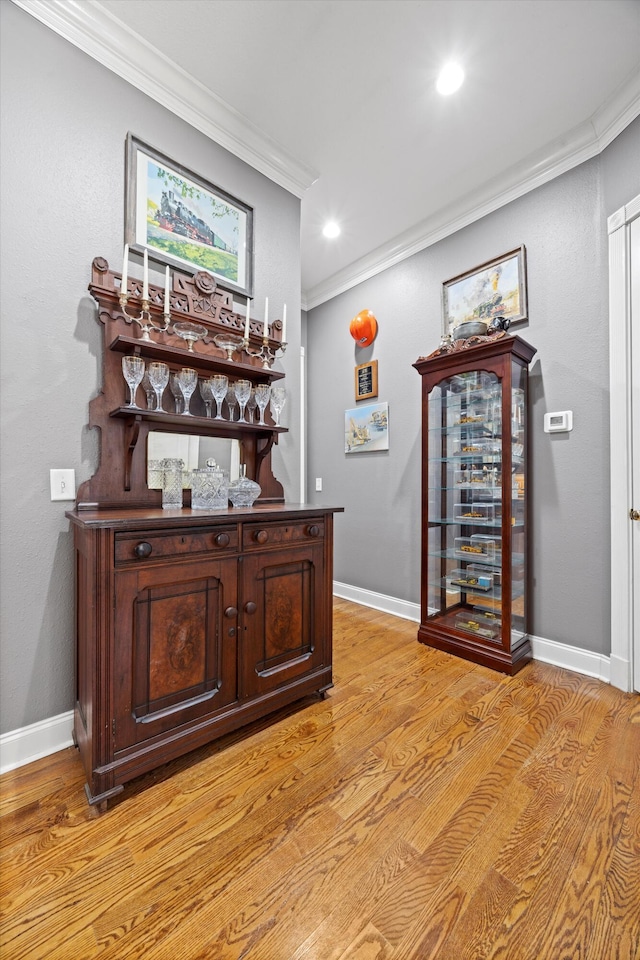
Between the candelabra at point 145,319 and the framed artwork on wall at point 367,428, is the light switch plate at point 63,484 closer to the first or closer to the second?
the candelabra at point 145,319

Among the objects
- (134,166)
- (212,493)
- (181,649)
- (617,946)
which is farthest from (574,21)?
(617,946)

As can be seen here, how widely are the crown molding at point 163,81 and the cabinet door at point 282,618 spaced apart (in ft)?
7.43

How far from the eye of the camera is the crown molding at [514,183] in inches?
81.4

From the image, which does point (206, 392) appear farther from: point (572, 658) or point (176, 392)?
point (572, 658)

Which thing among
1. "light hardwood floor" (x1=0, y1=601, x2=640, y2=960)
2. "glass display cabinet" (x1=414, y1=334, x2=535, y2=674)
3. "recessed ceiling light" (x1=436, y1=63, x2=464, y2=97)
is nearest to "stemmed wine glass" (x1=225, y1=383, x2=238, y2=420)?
"glass display cabinet" (x1=414, y1=334, x2=535, y2=674)

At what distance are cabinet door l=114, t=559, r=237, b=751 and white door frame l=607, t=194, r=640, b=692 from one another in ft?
6.46

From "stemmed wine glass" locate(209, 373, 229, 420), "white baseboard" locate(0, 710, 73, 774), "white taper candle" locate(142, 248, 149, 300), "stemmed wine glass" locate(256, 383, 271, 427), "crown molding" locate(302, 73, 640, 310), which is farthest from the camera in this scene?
"stemmed wine glass" locate(256, 383, 271, 427)

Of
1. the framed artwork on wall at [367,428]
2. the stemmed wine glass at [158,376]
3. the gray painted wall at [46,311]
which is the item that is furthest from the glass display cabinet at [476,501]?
the gray painted wall at [46,311]

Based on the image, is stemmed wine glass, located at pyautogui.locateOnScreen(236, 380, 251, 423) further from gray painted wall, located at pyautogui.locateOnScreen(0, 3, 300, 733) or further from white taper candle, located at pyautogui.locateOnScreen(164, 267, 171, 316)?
gray painted wall, located at pyautogui.locateOnScreen(0, 3, 300, 733)

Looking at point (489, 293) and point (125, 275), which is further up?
point (489, 293)

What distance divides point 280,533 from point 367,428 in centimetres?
194

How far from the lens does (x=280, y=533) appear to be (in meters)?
1.78

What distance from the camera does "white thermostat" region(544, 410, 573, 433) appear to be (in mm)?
2312

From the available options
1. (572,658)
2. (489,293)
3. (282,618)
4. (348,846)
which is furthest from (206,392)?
(572,658)
